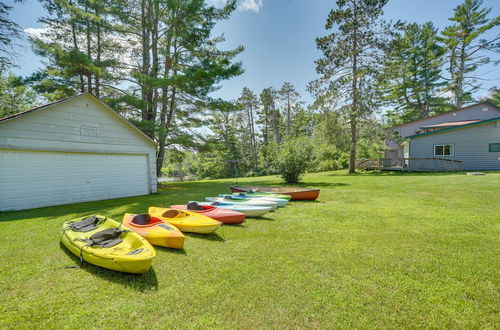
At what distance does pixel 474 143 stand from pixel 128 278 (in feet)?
78.8

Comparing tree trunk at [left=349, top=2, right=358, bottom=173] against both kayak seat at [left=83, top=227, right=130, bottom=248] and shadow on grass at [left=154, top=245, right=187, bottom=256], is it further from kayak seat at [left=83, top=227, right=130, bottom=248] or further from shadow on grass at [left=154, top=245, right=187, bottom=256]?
kayak seat at [left=83, top=227, right=130, bottom=248]

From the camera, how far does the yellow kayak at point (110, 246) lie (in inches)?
110

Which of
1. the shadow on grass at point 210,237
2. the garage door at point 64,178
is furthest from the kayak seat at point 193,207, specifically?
the garage door at point 64,178

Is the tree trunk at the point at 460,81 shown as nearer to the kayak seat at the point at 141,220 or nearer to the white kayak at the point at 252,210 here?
the white kayak at the point at 252,210

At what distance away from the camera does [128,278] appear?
9.79ft

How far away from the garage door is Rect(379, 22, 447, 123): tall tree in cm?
2818

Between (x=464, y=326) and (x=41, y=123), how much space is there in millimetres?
11985

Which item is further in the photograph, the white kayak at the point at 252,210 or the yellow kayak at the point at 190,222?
the white kayak at the point at 252,210

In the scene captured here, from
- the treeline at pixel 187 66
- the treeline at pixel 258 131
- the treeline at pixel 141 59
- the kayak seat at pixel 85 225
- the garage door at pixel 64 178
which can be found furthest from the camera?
the treeline at pixel 258 131

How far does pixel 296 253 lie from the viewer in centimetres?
370

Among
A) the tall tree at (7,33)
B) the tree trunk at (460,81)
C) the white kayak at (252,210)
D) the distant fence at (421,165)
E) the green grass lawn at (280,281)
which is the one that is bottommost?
the green grass lawn at (280,281)

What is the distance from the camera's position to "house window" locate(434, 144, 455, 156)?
1722 centimetres

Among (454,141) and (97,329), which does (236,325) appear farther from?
(454,141)

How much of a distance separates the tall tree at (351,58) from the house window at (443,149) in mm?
6942
